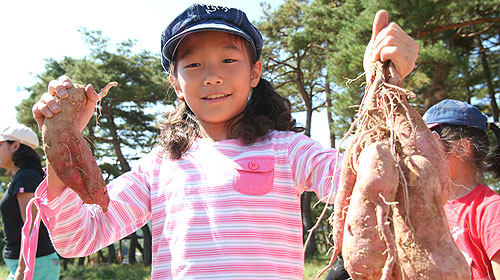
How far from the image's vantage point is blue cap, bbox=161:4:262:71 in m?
1.93

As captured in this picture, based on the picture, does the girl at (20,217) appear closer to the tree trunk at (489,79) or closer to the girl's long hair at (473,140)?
the girl's long hair at (473,140)

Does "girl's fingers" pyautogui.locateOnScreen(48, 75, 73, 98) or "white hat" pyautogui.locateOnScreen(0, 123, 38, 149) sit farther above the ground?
"girl's fingers" pyautogui.locateOnScreen(48, 75, 73, 98)

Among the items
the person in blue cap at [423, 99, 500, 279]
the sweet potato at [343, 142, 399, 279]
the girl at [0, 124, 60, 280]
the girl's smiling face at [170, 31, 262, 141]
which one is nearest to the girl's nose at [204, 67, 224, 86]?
the girl's smiling face at [170, 31, 262, 141]

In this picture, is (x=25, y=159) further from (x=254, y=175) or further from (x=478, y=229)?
(x=478, y=229)

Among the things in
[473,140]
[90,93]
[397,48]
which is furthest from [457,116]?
[90,93]

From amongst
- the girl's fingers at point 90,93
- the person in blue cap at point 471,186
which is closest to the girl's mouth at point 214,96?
the girl's fingers at point 90,93

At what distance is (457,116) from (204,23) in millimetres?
1635

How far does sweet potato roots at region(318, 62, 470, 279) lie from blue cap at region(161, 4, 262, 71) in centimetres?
81

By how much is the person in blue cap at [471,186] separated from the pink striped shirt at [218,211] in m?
0.92

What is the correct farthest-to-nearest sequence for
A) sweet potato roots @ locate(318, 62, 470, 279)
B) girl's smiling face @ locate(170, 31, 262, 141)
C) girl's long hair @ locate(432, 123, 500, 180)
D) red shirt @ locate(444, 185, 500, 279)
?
girl's long hair @ locate(432, 123, 500, 180), red shirt @ locate(444, 185, 500, 279), girl's smiling face @ locate(170, 31, 262, 141), sweet potato roots @ locate(318, 62, 470, 279)

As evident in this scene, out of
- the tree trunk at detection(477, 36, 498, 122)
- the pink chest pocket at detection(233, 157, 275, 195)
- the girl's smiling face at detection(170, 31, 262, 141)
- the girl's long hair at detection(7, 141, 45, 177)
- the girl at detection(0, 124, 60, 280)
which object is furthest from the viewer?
the tree trunk at detection(477, 36, 498, 122)

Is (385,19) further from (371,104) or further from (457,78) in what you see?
(457,78)

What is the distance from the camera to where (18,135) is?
4094 mm

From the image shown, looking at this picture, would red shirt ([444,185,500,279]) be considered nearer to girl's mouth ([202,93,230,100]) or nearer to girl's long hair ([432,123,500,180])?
girl's long hair ([432,123,500,180])
